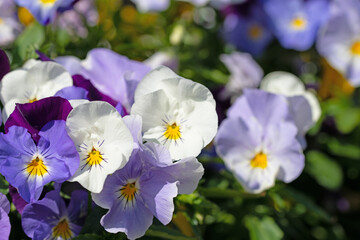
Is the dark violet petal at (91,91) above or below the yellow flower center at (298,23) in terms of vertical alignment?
above

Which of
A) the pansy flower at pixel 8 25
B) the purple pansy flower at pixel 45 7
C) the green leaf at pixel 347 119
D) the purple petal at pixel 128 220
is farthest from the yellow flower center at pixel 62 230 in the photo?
the green leaf at pixel 347 119

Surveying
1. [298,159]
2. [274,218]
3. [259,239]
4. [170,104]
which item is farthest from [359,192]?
[170,104]

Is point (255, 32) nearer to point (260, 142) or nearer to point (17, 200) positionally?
point (260, 142)

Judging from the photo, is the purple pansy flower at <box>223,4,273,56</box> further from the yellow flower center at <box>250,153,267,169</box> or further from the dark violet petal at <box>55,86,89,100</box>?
the dark violet petal at <box>55,86,89,100</box>

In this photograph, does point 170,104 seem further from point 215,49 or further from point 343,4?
point 215,49

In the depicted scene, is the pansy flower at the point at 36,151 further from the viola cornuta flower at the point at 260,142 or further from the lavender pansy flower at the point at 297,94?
the lavender pansy flower at the point at 297,94
